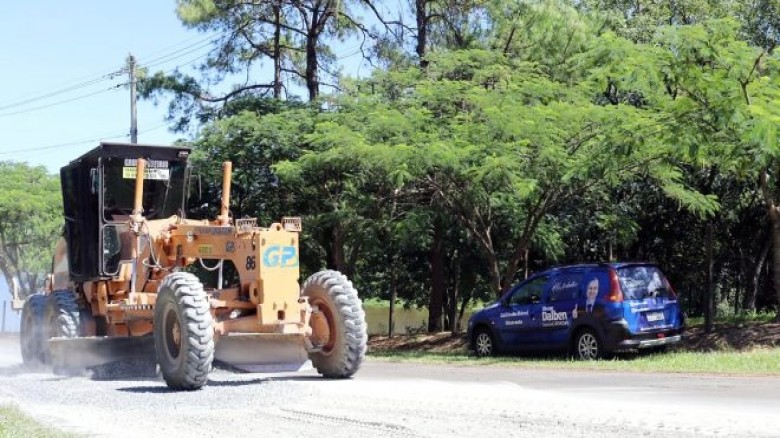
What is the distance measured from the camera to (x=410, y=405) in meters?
10.6

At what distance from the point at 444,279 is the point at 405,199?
768 centimetres

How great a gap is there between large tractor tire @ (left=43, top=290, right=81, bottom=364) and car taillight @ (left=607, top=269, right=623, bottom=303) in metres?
9.45

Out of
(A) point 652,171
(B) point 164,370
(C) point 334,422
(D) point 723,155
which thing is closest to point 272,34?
(A) point 652,171

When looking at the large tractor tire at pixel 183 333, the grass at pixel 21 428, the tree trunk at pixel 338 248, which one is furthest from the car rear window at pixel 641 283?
the grass at pixel 21 428

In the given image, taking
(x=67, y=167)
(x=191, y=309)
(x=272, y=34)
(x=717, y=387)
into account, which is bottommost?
(x=717, y=387)

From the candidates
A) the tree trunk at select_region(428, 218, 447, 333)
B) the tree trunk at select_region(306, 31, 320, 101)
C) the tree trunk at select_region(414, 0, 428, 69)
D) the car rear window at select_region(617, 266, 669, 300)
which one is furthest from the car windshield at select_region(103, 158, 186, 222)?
the tree trunk at select_region(306, 31, 320, 101)

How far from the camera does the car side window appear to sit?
19844mm

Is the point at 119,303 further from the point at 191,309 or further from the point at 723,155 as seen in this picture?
the point at 723,155

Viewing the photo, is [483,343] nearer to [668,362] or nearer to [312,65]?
[668,362]

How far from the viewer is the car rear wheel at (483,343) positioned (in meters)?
20.7

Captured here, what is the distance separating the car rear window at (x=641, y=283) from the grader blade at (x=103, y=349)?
879 centimetres

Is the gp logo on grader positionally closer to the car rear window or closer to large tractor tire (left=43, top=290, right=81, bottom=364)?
large tractor tire (left=43, top=290, right=81, bottom=364)

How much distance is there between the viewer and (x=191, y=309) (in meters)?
12.2

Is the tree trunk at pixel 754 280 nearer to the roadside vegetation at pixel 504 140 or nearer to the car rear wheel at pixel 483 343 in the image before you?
the roadside vegetation at pixel 504 140
